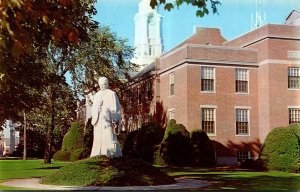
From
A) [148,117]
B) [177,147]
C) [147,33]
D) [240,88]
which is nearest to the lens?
[177,147]

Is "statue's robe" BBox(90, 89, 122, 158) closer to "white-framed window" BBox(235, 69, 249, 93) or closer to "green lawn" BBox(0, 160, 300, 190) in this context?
"green lawn" BBox(0, 160, 300, 190)

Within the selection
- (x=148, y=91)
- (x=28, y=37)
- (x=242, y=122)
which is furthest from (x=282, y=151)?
(x=28, y=37)

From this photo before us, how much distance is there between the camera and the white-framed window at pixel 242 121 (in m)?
29.4

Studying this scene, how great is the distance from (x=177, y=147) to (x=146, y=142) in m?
2.63

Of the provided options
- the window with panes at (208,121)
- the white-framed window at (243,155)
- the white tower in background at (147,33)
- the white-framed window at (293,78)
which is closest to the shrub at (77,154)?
the window with panes at (208,121)

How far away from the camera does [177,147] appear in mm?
25156

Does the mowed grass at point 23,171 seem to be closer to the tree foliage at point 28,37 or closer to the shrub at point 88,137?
the tree foliage at point 28,37

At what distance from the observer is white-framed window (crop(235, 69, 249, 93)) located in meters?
29.8

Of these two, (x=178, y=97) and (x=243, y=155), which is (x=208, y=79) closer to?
(x=178, y=97)

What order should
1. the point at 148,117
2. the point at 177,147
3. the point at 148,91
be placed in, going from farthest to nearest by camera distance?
the point at 148,91, the point at 148,117, the point at 177,147

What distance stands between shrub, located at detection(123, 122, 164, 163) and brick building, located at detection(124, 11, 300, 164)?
6.25 ft

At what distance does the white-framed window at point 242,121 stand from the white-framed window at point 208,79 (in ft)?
7.08

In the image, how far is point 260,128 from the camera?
29531 mm

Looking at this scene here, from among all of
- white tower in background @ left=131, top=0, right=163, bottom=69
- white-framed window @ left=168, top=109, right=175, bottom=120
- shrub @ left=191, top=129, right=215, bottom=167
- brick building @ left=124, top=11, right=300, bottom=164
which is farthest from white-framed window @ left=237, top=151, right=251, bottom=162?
white tower in background @ left=131, top=0, right=163, bottom=69
